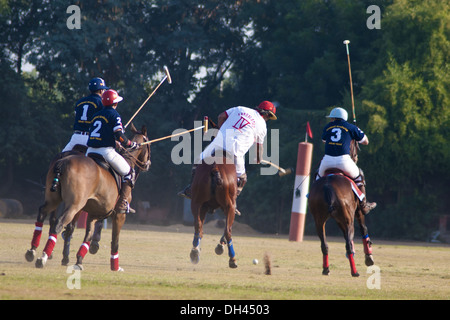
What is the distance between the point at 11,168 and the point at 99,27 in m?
7.53

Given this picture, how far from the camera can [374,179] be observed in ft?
94.8

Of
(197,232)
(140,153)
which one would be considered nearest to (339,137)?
(197,232)

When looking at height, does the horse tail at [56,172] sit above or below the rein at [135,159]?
below

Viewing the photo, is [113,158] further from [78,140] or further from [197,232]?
[197,232]

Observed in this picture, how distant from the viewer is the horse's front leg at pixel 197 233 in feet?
39.0

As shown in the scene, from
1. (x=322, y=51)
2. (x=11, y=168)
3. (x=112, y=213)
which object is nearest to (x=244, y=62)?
(x=322, y=51)

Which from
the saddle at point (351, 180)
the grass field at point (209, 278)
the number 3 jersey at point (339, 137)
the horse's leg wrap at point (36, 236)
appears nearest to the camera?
the grass field at point (209, 278)

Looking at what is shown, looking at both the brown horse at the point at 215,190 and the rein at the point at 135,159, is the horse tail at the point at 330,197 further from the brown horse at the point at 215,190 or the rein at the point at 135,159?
the rein at the point at 135,159

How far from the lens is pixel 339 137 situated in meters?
12.2

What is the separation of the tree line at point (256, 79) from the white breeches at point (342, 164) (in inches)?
618

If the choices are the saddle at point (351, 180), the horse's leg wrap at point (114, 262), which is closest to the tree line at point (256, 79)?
the saddle at point (351, 180)

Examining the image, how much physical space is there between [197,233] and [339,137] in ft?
8.52

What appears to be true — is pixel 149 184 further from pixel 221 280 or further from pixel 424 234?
pixel 221 280

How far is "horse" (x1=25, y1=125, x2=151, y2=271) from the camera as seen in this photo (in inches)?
406
